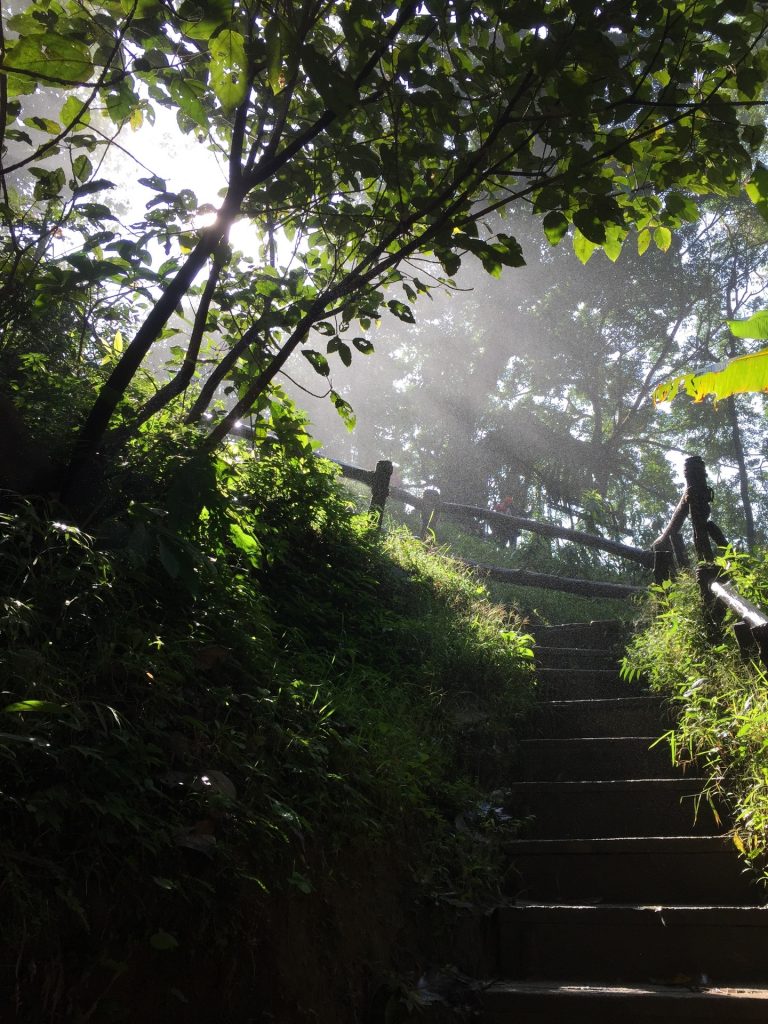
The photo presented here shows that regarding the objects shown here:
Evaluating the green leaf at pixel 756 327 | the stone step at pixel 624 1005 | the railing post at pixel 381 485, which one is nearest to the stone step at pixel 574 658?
the railing post at pixel 381 485

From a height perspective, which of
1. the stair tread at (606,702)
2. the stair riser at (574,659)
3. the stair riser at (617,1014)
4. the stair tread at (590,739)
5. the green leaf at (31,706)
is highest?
the stair riser at (574,659)

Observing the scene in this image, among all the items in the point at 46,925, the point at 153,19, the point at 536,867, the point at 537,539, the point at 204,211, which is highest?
the point at 537,539

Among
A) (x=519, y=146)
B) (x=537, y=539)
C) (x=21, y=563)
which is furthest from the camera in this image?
(x=537, y=539)

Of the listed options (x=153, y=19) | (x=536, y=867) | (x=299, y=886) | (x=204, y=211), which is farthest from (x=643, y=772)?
(x=153, y=19)

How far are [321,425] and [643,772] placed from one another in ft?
83.3

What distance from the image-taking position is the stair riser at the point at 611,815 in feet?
12.7

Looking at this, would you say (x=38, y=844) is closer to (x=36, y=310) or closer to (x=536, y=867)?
(x=36, y=310)

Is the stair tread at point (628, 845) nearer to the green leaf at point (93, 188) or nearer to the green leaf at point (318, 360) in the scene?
the green leaf at point (318, 360)

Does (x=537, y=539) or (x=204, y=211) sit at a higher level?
(x=537, y=539)

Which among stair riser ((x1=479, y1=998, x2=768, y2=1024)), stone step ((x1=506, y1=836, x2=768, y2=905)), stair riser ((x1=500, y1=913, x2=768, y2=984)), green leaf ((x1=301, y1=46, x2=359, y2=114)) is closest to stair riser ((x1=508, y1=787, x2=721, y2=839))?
stone step ((x1=506, y1=836, x2=768, y2=905))

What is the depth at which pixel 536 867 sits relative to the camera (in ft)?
12.0

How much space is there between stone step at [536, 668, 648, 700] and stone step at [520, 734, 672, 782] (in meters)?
0.86

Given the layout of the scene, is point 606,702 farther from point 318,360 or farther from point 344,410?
point 318,360

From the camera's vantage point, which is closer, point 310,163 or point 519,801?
point 310,163
